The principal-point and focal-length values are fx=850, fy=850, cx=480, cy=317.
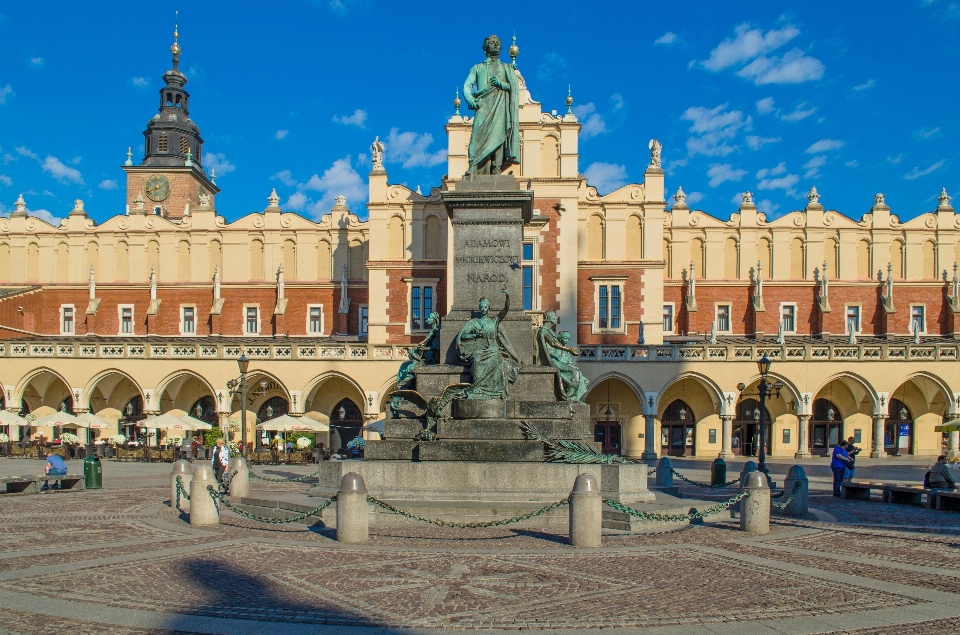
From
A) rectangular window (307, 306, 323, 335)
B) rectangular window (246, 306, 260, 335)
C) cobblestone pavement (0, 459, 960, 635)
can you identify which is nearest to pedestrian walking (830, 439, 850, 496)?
cobblestone pavement (0, 459, 960, 635)

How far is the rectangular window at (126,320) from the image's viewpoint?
1939 inches

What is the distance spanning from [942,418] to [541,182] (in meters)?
22.5

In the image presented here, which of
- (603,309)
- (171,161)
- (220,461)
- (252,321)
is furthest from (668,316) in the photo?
(171,161)

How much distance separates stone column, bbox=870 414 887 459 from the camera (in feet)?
127

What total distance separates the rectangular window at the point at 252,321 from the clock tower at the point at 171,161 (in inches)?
1015

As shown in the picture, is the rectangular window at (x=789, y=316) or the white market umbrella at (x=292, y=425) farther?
the rectangular window at (x=789, y=316)

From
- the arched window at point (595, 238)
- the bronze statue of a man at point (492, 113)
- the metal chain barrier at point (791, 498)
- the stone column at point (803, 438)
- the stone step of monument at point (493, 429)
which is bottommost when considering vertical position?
the stone column at point (803, 438)

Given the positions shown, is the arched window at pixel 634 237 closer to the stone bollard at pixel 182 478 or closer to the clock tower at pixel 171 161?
the stone bollard at pixel 182 478

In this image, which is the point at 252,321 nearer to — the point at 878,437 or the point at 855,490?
the point at 878,437

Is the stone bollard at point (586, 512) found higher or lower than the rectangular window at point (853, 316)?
lower

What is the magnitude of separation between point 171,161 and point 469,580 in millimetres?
72409

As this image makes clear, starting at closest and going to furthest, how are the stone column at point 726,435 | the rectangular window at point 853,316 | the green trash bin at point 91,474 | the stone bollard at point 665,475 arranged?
the stone bollard at point 665,475
the green trash bin at point 91,474
the stone column at point 726,435
the rectangular window at point 853,316

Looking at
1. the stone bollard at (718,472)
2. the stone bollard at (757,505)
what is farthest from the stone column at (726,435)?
the stone bollard at (757,505)

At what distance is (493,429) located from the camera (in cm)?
1358
